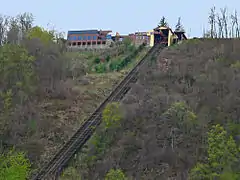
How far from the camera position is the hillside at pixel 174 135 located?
17531 millimetres

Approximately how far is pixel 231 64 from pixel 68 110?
35.7ft

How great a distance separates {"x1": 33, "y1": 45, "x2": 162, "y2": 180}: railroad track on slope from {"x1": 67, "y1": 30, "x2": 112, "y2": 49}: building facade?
60.3 feet

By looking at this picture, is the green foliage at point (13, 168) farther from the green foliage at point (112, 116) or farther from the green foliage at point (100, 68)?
the green foliage at point (100, 68)

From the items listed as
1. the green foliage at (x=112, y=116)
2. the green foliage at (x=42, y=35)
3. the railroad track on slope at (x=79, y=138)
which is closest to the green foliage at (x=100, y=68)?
the green foliage at (x=42, y=35)

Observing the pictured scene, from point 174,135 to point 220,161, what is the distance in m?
4.39

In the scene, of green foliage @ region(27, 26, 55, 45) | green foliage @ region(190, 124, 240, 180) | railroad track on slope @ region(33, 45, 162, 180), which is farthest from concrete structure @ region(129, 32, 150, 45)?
green foliage @ region(190, 124, 240, 180)

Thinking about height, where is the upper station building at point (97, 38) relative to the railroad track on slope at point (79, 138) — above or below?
above

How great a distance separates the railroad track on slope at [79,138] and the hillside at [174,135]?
70 centimetres

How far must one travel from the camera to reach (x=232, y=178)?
52.5 ft

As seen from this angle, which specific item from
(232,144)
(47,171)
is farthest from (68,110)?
(232,144)

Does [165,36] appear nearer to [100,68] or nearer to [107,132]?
[100,68]

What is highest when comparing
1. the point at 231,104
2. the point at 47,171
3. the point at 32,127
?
the point at 231,104

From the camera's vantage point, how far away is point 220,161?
16875 millimetres

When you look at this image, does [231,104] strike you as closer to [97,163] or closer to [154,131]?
[154,131]
